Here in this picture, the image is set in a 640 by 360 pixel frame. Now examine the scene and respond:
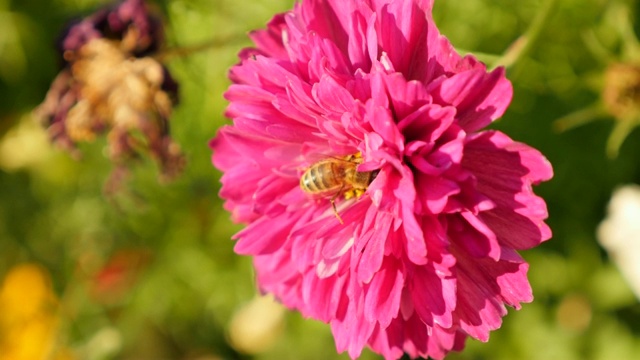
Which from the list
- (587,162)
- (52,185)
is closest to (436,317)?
(587,162)

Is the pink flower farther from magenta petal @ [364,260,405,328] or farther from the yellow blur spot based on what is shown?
the yellow blur spot

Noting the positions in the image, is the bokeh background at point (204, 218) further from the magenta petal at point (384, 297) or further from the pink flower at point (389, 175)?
the magenta petal at point (384, 297)

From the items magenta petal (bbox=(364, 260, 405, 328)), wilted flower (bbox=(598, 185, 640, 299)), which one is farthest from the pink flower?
wilted flower (bbox=(598, 185, 640, 299))

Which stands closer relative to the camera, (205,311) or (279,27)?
(279,27)

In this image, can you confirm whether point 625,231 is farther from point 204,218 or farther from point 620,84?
point 204,218

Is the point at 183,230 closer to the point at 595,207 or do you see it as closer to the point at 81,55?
the point at 81,55

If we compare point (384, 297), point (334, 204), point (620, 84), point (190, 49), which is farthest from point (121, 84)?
point (620, 84)
